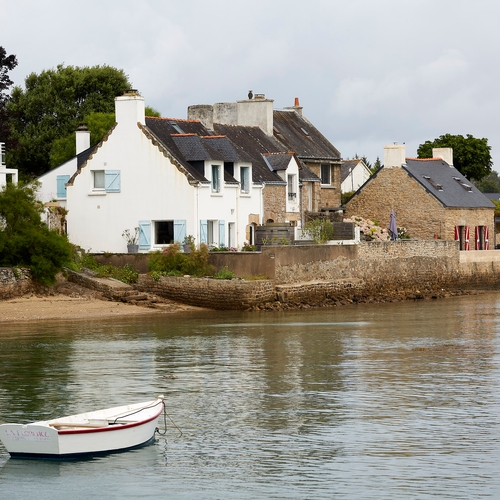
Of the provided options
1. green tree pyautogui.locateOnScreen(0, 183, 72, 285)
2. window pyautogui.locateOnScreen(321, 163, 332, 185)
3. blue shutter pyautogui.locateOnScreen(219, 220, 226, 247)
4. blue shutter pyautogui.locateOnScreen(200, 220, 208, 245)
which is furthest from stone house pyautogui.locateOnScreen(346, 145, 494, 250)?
green tree pyautogui.locateOnScreen(0, 183, 72, 285)

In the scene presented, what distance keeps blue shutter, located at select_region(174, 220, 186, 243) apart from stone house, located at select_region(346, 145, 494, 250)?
→ 20691mm

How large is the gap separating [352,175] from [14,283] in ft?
205

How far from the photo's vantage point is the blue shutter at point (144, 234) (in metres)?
54.9

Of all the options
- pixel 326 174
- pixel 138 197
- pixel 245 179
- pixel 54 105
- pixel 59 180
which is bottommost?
pixel 138 197

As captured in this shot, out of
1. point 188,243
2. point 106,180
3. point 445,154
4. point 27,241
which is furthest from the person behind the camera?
point 445,154

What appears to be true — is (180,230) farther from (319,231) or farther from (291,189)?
(291,189)

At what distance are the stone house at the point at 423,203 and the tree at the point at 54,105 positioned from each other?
1976 cm

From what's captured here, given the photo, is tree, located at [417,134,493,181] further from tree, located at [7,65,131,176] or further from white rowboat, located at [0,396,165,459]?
white rowboat, located at [0,396,165,459]

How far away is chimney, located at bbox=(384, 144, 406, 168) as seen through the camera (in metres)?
71.2

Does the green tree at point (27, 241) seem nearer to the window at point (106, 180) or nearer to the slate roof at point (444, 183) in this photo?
the window at point (106, 180)

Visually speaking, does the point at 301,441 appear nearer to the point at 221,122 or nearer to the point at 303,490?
the point at 303,490

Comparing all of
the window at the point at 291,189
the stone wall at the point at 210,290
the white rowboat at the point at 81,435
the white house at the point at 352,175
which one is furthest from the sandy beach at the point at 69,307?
the white house at the point at 352,175

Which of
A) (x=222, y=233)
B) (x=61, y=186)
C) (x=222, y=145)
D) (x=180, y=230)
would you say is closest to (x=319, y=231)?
(x=222, y=233)

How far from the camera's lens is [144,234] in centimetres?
5525
